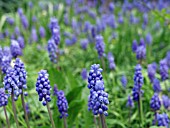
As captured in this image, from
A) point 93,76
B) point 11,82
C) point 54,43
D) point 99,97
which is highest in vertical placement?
point 54,43

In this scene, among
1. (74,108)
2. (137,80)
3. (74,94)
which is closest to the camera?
(137,80)

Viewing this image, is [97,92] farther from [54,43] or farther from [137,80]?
[54,43]

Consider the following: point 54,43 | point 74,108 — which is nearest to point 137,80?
point 74,108

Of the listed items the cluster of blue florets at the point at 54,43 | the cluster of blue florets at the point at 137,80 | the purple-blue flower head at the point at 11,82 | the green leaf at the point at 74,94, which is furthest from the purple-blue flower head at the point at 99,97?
the cluster of blue florets at the point at 54,43

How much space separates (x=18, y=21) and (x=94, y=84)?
737 cm

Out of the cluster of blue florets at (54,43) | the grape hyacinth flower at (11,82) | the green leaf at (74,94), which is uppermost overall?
the cluster of blue florets at (54,43)

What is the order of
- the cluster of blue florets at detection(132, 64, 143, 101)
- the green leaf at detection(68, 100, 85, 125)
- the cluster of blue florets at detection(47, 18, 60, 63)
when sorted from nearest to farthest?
1. the cluster of blue florets at detection(132, 64, 143, 101)
2. the green leaf at detection(68, 100, 85, 125)
3. the cluster of blue florets at detection(47, 18, 60, 63)

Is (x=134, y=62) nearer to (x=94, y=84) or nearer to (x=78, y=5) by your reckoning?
(x=94, y=84)

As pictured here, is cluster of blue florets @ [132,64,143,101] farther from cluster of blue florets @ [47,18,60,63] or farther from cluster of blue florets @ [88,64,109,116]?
cluster of blue florets @ [47,18,60,63]

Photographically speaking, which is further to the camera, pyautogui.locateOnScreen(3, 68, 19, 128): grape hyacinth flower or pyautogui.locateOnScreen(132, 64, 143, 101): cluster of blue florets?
pyautogui.locateOnScreen(132, 64, 143, 101): cluster of blue florets

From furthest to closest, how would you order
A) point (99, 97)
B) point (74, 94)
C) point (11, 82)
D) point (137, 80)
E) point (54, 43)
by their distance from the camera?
point (54, 43)
point (74, 94)
point (137, 80)
point (11, 82)
point (99, 97)

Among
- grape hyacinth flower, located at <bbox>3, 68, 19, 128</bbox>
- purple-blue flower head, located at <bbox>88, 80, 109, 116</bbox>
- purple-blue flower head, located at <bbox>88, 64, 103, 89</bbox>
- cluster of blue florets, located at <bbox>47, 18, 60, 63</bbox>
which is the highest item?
cluster of blue florets, located at <bbox>47, 18, 60, 63</bbox>

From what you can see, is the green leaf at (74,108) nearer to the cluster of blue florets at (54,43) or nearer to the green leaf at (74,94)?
the green leaf at (74,94)

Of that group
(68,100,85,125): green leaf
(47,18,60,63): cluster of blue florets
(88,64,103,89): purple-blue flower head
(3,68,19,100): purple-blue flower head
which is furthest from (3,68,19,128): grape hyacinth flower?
(47,18,60,63): cluster of blue florets
